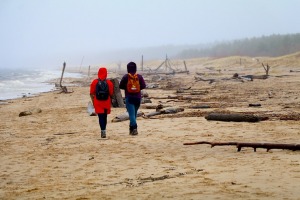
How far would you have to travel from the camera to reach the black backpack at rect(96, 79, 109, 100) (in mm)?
9156

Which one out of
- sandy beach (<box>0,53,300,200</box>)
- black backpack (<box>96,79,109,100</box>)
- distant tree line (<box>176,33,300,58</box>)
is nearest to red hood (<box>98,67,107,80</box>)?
black backpack (<box>96,79,109,100</box>)

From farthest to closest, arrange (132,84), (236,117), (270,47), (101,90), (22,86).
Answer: (270,47) → (22,86) → (236,117) → (132,84) → (101,90)

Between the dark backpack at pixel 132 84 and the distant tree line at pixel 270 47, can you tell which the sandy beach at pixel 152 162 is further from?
the distant tree line at pixel 270 47

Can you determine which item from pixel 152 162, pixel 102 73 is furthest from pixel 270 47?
pixel 152 162

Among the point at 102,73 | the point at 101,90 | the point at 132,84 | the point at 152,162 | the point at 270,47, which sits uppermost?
the point at 270,47

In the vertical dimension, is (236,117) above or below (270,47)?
below

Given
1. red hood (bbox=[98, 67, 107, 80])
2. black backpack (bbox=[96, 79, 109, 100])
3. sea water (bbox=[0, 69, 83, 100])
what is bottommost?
sea water (bbox=[0, 69, 83, 100])

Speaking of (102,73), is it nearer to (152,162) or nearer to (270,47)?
(152,162)

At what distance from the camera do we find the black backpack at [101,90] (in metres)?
9.16

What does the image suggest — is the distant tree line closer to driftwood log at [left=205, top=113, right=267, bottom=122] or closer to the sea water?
the sea water

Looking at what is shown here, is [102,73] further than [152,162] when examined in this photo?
Yes

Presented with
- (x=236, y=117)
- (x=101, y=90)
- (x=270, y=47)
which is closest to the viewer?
(x=101, y=90)

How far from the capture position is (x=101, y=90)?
30.1 feet

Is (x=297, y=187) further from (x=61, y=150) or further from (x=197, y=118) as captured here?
(x=197, y=118)
